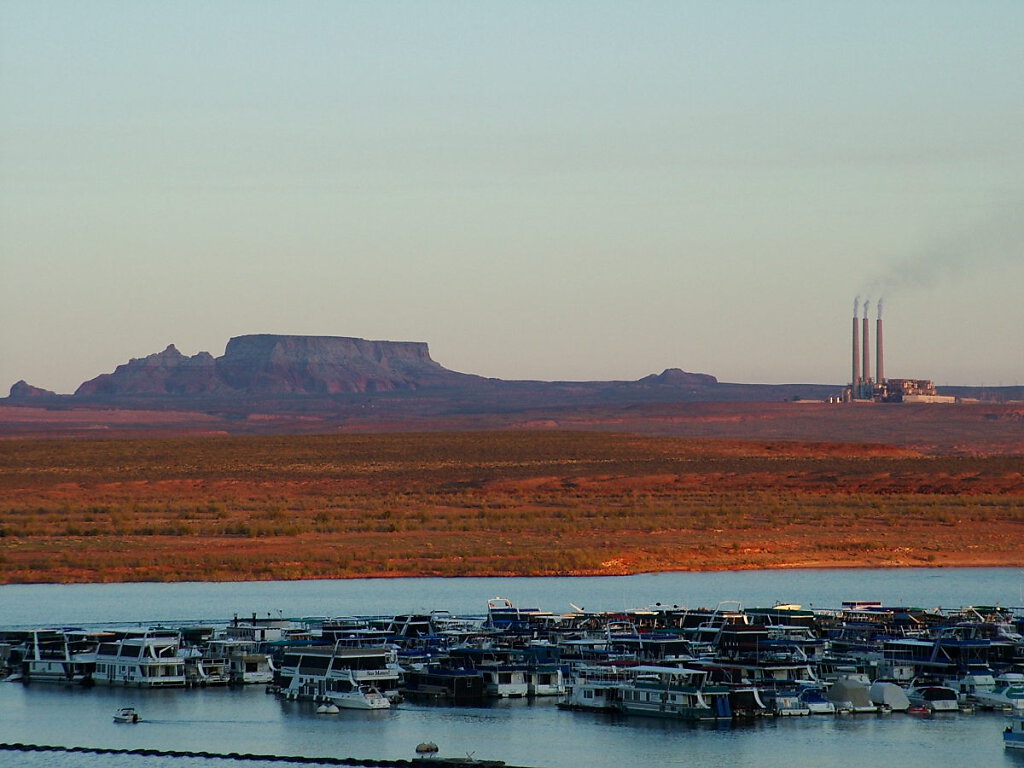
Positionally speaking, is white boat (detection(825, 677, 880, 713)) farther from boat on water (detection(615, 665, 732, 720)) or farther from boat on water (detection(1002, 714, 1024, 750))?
boat on water (detection(1002, 714, 1024, 750))

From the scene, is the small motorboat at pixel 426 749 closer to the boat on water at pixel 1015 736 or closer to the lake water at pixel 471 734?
the lake water at pixel 471 734

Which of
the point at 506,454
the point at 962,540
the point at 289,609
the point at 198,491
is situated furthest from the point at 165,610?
the point at 506,454

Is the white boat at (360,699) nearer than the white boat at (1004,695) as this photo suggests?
No

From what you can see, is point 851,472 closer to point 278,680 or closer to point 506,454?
point 506,454

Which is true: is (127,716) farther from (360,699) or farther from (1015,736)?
(1015,736)

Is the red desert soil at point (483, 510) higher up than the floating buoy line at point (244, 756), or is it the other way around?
the red desert soil at point (483, 510)

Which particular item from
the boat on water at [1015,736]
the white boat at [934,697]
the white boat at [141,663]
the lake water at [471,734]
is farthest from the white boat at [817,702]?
the white boat at [141,663]

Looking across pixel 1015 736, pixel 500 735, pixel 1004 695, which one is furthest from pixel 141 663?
pixel 1015 736
